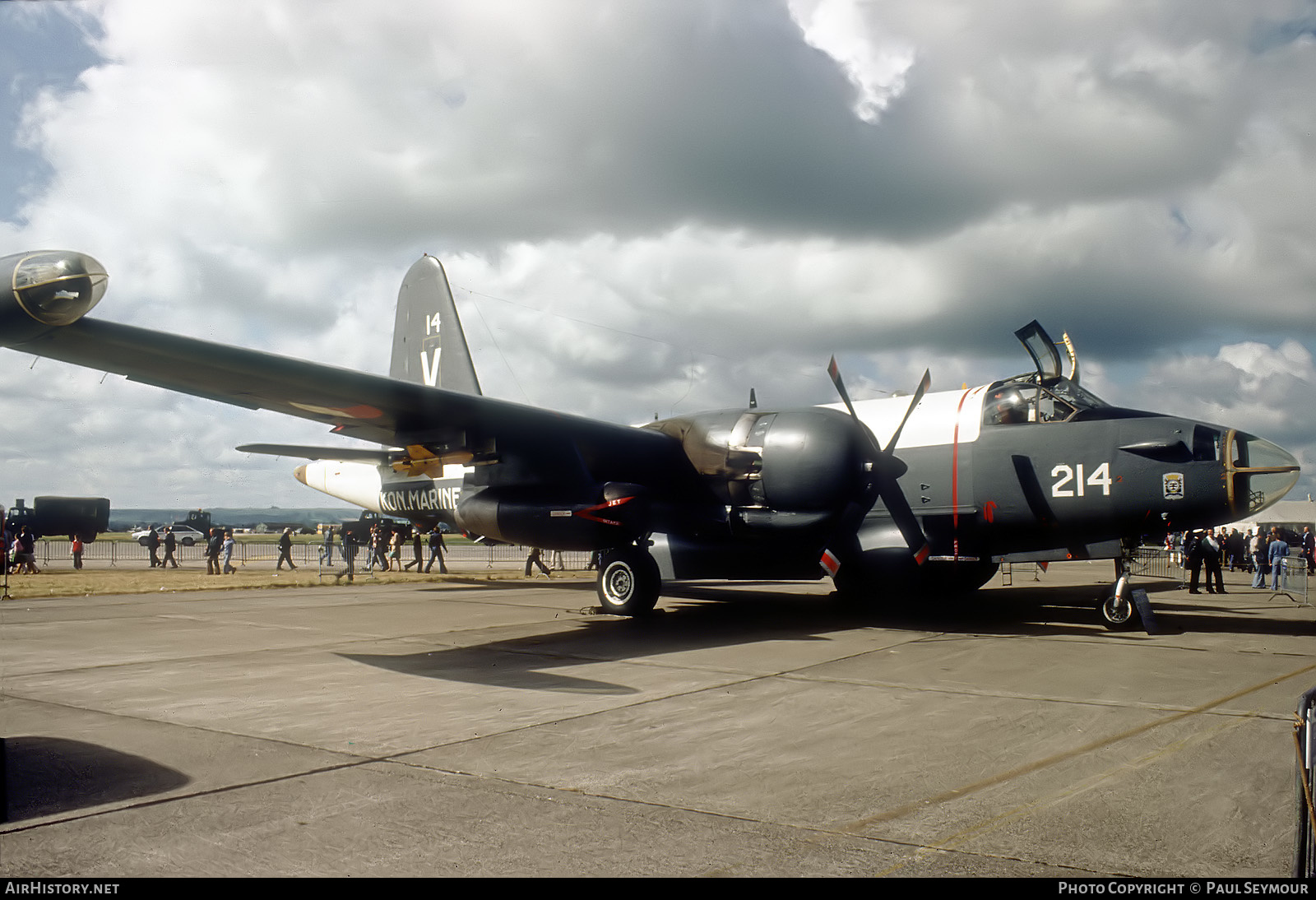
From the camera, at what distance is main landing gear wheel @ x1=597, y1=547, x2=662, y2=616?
13.6 meters

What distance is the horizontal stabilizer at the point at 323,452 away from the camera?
1778cm

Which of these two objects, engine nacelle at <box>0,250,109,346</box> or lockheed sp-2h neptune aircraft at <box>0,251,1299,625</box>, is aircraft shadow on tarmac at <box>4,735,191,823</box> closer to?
engine nacelle at <box>0,250,109,346</box>

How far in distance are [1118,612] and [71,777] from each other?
11.6 m

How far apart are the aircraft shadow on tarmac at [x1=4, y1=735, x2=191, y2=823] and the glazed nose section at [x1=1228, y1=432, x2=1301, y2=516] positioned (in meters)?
11.2

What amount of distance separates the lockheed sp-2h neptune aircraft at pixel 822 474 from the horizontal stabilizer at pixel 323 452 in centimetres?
485

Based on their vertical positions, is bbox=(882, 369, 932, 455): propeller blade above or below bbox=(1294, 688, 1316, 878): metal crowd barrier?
above

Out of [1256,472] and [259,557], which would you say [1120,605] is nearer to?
[1256,472]

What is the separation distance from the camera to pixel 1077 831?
423cm

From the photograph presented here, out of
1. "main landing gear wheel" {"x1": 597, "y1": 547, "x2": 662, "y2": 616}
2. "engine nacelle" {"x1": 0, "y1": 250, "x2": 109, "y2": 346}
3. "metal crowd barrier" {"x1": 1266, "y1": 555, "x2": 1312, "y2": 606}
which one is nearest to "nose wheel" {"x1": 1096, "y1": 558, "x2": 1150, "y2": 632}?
"main landing gear wheel" {"x1": 597, "y1": 547, "x2": 662, "y2": 616}

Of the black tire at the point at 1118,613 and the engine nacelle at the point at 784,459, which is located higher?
the engine nacelle at the point at 784,459

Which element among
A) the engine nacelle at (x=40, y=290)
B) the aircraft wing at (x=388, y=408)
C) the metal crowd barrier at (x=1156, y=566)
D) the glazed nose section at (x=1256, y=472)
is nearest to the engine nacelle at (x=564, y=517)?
the aircraft wing at (x=388, y=408)

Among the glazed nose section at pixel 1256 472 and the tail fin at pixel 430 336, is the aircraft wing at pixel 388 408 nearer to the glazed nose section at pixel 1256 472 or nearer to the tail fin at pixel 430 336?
the tail fin at pixel 430 336
